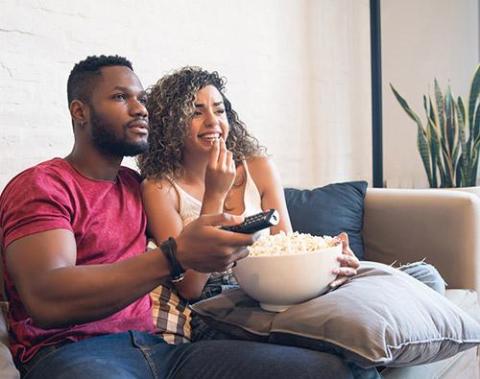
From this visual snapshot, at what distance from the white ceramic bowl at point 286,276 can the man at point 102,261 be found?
4.5 inches

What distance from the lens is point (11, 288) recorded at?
1243 millimetres

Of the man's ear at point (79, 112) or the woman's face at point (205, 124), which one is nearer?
the man's ear at point (79, 112)

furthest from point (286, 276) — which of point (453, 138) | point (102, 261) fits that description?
point (453, 138)

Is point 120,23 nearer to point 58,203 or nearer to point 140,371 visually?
point 58,203

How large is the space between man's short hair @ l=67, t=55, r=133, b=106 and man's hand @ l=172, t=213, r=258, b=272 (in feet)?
1.83

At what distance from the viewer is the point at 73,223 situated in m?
1.24

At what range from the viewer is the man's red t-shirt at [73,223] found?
3.81 feet

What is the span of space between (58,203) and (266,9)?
A: 5.68 ft

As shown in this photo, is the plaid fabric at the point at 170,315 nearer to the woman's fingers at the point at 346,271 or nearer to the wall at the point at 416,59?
the woman's fingers at the point at 346,271

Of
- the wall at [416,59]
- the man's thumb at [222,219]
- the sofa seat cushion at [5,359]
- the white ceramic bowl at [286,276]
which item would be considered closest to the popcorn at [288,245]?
the white ceramic bowl at [286,276]

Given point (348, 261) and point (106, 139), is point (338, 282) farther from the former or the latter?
point (106, 139)

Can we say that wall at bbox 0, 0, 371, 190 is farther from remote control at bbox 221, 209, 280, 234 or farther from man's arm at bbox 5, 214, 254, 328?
remote control at bbox 221, 209, 280, 234

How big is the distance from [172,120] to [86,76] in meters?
0.32

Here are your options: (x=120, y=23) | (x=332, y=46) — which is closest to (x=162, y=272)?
(x=120, y=23)
